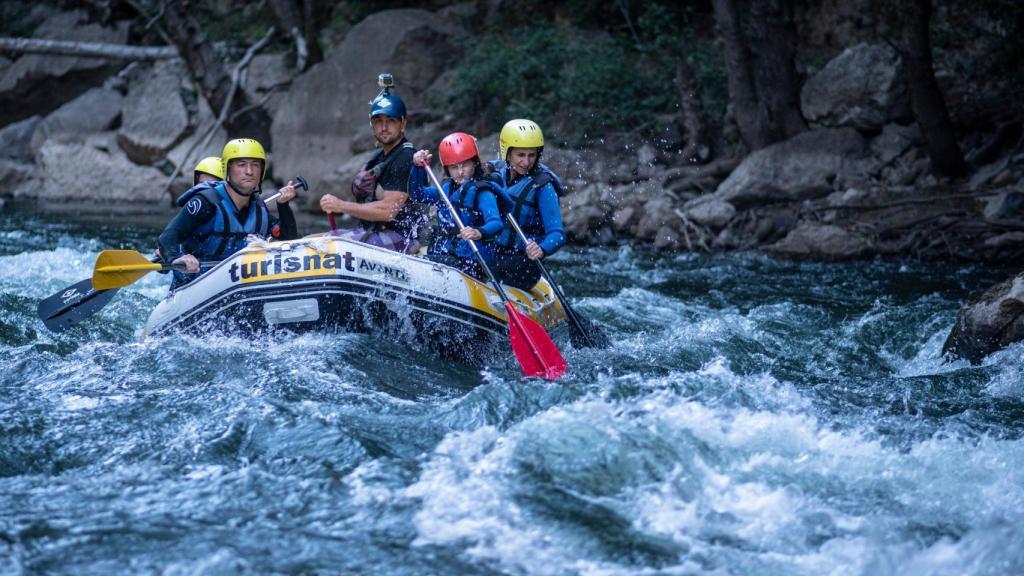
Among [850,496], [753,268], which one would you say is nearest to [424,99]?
[753,268]

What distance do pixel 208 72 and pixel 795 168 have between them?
9632 millimetres

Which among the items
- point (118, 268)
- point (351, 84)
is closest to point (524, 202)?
point (118, 268)

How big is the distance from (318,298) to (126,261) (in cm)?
146

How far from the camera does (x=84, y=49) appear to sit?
17922mm

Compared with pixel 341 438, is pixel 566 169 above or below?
above

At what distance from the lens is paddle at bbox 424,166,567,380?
580cm

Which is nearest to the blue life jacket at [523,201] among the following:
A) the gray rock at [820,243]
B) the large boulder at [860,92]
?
A: the gray rock at [820,243]

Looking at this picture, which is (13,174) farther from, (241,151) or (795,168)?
(241,151)

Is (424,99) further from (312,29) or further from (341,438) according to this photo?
(341,438)

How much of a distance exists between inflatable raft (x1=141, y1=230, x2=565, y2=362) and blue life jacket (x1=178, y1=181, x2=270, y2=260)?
40 centimetres

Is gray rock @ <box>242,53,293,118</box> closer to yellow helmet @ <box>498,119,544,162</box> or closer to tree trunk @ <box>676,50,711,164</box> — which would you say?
tree trunk @ <box>676,50,711,164</box>

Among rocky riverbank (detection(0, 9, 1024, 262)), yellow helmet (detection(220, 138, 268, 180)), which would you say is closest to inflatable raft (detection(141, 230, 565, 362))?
yellow helmet (detection(220, 138, 268, 180))

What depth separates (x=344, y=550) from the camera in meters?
3.71

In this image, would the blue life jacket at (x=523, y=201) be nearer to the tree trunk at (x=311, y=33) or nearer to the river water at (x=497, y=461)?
the river water at (x=497, y=461)
